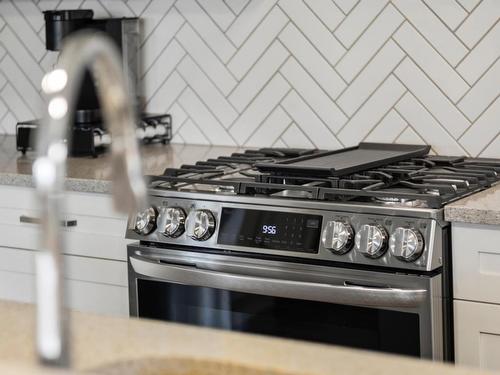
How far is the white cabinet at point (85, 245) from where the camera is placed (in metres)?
2.69

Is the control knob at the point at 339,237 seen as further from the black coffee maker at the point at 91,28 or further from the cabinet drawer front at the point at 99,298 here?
the black coffee maker at the point at 91,28

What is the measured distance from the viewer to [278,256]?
2.33 m

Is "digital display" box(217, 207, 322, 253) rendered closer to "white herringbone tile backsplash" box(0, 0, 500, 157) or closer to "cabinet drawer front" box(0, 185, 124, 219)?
"cabinet drawer front" box(0, 185, 124, 219)

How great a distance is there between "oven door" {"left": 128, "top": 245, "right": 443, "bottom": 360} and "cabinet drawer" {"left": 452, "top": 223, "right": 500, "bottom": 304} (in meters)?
0.07

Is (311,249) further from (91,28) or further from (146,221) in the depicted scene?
(91,28)

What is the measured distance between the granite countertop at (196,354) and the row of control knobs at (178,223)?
0.98 metres

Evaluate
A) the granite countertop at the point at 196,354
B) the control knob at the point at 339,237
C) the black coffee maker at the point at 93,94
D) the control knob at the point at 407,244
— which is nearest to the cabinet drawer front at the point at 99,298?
the black coffee maker at the point at 93,94

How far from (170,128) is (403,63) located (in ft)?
2.98

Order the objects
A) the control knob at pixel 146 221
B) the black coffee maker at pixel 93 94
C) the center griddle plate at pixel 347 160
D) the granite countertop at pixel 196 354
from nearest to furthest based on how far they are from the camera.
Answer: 1. the granite countertop at pixel 196 354
2. the center griddle plate at pixel 347 160
3. the control knob at pixel 146 221
4. the black coffee maker at pixel 93 94

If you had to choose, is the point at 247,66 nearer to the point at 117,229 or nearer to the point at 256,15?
the point at 256,15

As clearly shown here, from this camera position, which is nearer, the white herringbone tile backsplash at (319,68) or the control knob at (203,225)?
the control knob at (203,225)

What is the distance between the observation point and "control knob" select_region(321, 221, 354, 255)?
7.23 ft

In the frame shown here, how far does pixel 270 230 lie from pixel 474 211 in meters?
0.50

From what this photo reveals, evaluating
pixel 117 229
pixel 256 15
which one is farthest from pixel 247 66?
pixel 117 229
